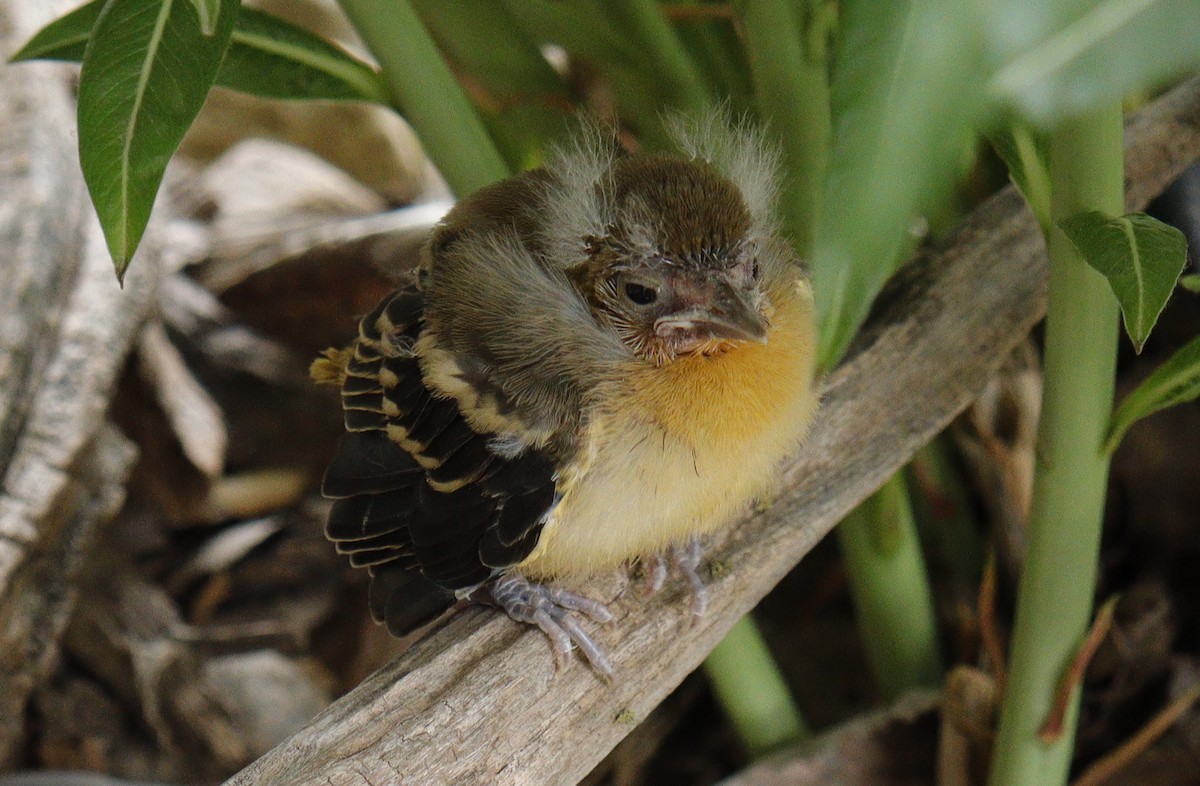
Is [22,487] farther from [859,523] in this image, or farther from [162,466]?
[859,523]

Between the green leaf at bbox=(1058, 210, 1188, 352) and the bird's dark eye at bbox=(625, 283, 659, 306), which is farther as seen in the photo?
the bird's dark eye at bbox=(625, 283, 659, 306)

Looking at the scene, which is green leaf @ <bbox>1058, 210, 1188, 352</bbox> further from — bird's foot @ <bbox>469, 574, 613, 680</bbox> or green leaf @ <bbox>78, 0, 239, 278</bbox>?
green leaf @ <bbox>78, 0, 239, 278</bbox>

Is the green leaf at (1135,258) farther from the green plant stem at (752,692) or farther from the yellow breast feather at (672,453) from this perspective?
the green plant stem at (752,692)

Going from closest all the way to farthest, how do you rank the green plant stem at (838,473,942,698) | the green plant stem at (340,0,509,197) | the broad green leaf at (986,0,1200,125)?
the broad green leaf at (986,0,1200,125) → the green plant stem at (340,0,509,197) → the green plant stem at (838,473,942,698)

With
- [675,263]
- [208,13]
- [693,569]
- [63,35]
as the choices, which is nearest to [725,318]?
[675,263]

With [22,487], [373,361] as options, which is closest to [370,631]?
[22,487]

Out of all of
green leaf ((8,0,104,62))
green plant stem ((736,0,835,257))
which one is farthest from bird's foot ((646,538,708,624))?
green leaf ((8,0,104,62))

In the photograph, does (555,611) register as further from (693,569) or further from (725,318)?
(725,318)

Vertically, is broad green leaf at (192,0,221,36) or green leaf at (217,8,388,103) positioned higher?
broad green leaf at (192,0,221,36)
